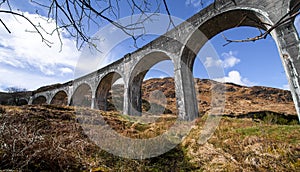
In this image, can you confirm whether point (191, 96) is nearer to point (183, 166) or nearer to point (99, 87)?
point (183, 166)

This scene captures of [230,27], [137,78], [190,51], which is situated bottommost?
[137,78]

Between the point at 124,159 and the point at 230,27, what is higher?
the point at 230,27

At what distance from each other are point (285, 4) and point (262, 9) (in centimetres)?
76

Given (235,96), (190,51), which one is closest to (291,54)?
(190,51)

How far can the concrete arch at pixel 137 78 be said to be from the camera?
39.2 ft

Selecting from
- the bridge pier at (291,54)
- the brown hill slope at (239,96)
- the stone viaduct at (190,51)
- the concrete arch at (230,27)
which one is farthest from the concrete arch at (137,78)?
the brown hill slope at (239,96)

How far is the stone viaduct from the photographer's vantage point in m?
5.89

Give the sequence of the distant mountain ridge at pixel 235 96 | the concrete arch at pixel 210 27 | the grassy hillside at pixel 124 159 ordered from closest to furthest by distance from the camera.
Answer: the grassy hillside at pixel 124 159, the concrete arch at pixel 210 27, the distant mountain ridge at pixel 235 96

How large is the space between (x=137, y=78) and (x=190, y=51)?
15.6 feet

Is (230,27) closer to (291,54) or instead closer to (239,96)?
(291,54)

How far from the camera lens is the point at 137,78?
1289cm

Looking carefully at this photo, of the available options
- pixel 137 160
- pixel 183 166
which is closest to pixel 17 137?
pixel 137 160

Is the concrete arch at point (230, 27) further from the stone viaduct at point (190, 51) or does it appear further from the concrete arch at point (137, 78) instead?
the concrete arch at point (137, 78)

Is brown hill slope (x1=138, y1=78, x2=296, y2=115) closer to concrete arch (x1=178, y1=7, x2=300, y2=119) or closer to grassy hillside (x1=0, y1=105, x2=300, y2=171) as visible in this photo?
concrete arch (x1=178, y1=7, x2=300, y2=119)
